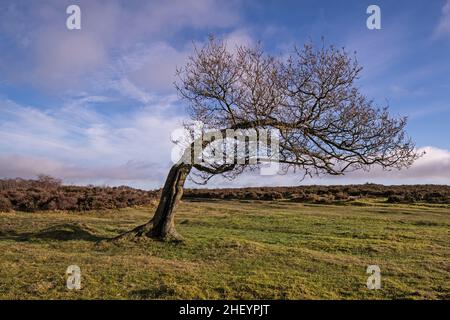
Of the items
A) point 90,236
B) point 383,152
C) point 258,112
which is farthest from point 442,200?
point 90,236

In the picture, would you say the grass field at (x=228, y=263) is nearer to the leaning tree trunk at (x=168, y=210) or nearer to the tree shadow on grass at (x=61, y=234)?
the tree shadow on grass at (x=61, y=234)

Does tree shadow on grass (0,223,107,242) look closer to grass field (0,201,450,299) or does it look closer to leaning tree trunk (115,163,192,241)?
grass field (0,201,450,299)

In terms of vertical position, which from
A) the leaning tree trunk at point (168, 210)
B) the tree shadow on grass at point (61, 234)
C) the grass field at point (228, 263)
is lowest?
the grass field at point (228, 263)

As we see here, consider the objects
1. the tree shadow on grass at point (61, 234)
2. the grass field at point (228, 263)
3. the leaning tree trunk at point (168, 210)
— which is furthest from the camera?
the tree shadow on grass at point (61, 234)

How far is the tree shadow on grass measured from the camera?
54.0 feet

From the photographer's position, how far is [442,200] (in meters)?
41.2

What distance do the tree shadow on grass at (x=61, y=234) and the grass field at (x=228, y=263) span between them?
40 mm

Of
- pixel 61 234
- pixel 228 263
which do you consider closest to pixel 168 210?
pixel 61 234

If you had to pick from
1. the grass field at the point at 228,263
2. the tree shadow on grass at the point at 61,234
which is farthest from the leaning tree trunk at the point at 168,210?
the tree shadow on grass at the point at 61,234

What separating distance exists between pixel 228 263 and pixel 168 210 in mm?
4948

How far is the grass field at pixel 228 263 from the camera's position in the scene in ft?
30.6

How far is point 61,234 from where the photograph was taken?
16922 mm

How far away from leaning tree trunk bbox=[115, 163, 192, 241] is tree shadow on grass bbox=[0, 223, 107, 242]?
1.76m

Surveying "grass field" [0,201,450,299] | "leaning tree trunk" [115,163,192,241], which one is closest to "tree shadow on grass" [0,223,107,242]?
"grass field" [0,201,450,299]
